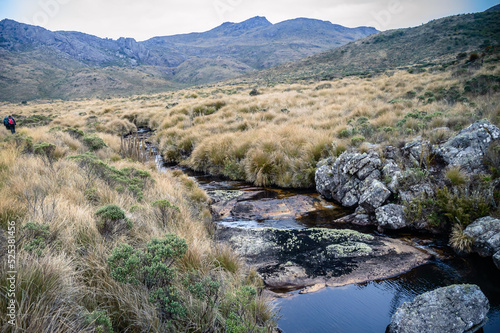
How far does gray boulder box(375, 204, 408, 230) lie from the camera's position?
243 inches

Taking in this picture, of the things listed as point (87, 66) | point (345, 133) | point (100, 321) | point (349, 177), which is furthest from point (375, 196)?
point (87, 66)

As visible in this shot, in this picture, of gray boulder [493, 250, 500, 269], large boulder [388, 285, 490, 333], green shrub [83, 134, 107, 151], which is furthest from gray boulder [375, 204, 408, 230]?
green shrub [83, 134, 107, 151]

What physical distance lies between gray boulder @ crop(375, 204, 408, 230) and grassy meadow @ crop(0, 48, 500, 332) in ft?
7.92

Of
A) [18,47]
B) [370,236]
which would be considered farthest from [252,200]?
[18,47]

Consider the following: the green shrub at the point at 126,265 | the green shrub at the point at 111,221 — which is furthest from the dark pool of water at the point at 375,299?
the green shrub at the point at 111,221

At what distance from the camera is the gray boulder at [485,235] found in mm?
4770

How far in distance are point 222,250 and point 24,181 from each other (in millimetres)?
4455

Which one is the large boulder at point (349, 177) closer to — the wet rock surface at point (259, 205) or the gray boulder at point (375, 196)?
the gray boulder at point (375, 196)

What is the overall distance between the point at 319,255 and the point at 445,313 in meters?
2.19

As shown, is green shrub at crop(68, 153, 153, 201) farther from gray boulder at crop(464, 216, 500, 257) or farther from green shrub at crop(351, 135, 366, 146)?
gray boulder at crop(464, 216, 500, 257)

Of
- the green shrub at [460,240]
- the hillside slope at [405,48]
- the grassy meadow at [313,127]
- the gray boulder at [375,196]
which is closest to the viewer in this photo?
the green shrub at [460,240]

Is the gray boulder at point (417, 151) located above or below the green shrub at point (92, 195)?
above

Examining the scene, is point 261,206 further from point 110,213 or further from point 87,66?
point 87,66

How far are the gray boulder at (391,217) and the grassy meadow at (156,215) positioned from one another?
2414 millimetres
